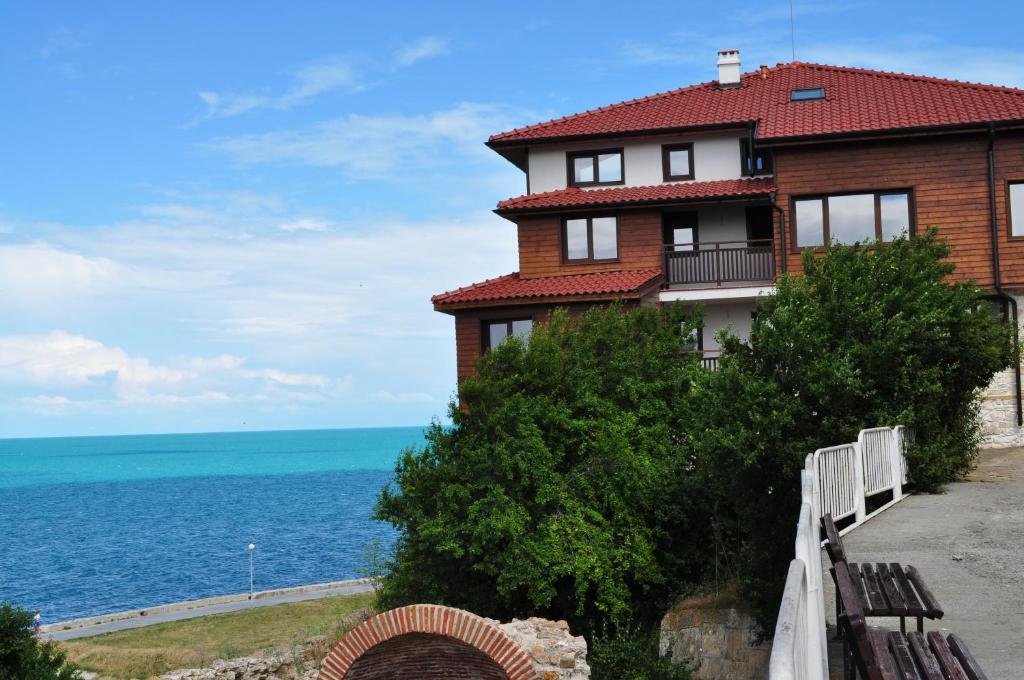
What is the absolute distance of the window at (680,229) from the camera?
34.8 metres

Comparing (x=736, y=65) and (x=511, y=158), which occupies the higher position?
(x=736, y=65)

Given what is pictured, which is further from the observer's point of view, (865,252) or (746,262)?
(746,262)

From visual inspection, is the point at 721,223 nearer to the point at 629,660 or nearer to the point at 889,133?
the point at 889,133

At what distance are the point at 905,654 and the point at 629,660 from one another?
17162 mm

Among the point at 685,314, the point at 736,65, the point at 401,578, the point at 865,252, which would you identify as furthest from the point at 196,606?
the point at 865,252

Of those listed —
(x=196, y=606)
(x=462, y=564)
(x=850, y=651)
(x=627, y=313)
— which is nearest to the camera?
(x=850, y=651)

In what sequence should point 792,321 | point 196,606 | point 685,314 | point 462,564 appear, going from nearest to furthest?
point 792,321, point 462,564, point 685,314, point 196,606

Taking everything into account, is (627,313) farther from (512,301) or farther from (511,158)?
(511,158)

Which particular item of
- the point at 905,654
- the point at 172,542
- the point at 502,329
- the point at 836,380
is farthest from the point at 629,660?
the point at 172,542

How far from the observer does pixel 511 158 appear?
3756cm

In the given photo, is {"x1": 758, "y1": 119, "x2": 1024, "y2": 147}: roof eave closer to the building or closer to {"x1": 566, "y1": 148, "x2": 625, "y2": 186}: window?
the building

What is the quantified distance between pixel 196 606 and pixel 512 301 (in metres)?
29.3

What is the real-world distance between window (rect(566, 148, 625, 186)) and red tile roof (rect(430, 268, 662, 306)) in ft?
12.5

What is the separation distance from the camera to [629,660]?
76.3ft
